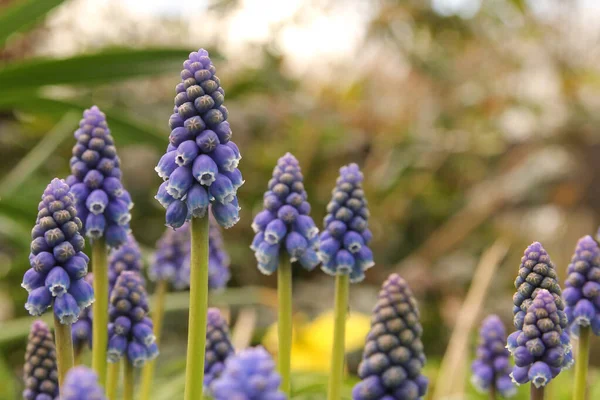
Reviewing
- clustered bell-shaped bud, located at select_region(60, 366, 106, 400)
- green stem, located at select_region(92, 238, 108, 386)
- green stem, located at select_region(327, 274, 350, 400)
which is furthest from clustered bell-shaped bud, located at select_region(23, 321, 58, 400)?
clustered bell-shaped bud, located at select_region(60, 366, 106, 400)

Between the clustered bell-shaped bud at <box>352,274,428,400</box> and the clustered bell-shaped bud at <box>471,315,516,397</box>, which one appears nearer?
the clustered bell-shaped bud at <box>352,274,428,400</box>

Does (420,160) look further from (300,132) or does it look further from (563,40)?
(563,40)

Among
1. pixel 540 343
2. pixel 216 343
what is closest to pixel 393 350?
pixel 540 343

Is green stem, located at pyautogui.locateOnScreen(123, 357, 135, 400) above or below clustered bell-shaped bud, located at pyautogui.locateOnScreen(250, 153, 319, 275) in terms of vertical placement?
below

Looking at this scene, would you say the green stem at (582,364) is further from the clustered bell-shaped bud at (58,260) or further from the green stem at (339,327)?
the clustered bell-shaped bud at (58,260)

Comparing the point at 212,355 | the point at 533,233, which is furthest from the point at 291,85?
the point at 212,355

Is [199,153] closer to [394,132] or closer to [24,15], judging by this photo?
[24,15]

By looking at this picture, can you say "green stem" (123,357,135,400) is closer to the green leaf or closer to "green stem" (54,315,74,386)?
"green stem" (54,315,74,386)
